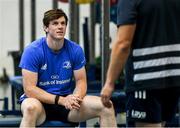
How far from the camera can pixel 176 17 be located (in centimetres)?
404

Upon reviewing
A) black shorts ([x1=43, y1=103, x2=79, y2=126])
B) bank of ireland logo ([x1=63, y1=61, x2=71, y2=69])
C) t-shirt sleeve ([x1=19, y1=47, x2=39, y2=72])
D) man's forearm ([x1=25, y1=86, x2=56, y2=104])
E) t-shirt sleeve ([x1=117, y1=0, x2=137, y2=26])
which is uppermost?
t-shirt sleeve ([x1=117, y1=0, x2=137, y2=26])

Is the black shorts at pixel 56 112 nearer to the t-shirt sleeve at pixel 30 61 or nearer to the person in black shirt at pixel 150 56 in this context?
the t-shirt sleeve at pixel 30 61

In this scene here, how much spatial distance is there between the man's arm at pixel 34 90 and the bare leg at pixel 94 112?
0.72 ft

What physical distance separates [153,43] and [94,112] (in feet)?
4.45

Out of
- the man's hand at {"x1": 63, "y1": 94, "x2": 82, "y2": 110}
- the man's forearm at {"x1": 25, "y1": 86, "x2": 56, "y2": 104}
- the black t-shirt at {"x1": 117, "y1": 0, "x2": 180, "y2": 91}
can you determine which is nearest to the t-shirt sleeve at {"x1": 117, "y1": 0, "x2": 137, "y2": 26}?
the black t-shirt at {"x1": 117, "y1": 0, "x2": 180, "y2": 91}

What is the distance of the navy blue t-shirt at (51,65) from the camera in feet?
17.6

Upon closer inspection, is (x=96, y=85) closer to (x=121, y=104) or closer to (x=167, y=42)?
(x=121, y=104)

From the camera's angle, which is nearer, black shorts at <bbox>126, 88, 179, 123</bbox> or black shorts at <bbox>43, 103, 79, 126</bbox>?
black shorts at <bbox>126, 88, 179, 123</bbox>

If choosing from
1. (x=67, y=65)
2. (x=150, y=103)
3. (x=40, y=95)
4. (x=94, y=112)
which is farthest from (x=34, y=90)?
(x=150, y=103)

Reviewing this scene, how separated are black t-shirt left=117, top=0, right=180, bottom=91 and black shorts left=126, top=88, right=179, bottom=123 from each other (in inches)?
1.9

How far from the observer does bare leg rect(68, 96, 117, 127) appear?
5.12 metres

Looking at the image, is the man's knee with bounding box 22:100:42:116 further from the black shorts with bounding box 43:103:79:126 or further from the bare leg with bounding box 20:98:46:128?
the black shorts with bounding box 43:103:79:126

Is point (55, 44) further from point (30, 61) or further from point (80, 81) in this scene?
point (80, 81)

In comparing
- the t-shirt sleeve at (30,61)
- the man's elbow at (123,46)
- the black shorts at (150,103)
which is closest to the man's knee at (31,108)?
the t-shirt sleeve at (30,61)
